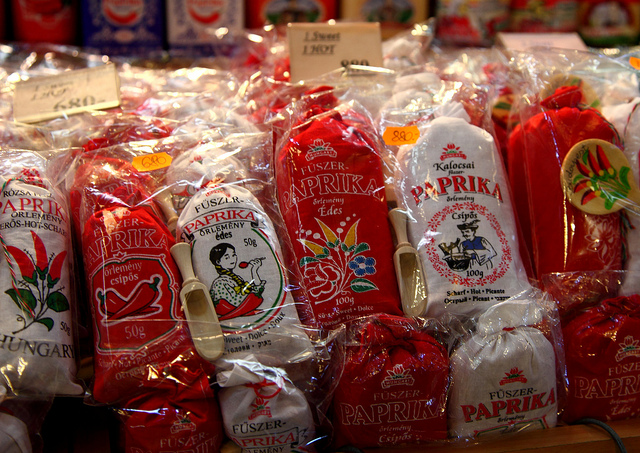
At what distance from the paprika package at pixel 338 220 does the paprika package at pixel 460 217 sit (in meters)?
0.07

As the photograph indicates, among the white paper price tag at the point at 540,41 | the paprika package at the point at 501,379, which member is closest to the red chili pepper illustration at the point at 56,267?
the paprika package at the point at 501,379

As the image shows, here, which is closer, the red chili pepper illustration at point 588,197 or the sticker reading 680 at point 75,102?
the red chili pepper illustration at point 588,197

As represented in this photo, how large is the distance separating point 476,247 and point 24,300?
80 centimetres

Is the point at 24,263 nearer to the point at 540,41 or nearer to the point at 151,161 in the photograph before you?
the point at 151,161

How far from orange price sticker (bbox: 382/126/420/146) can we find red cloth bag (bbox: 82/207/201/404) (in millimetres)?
517

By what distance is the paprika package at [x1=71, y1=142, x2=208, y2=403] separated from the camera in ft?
2.90

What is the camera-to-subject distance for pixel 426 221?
1070mm

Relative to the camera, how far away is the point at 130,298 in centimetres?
91

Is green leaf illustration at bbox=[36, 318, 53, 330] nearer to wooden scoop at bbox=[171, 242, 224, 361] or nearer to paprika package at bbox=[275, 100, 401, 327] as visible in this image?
wooden scoop at bbox=[171, 242, 224, 361]

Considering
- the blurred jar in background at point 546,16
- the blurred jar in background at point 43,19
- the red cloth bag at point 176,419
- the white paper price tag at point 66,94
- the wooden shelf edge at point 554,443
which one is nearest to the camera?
the red cloth bag at point 176,419

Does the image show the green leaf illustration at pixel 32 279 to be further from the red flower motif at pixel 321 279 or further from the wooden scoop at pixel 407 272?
the wooden scoop at pixel 407 272

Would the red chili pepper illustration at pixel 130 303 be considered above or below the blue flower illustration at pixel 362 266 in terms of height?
below

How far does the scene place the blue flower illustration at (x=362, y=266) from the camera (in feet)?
3.33

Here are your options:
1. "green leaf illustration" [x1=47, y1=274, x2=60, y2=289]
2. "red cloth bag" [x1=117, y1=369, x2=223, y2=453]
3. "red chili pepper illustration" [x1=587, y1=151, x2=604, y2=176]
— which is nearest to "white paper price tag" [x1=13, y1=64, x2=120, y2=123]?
"green leaf illustration" [x1=47, y1=274, x2=60, y2=289]
